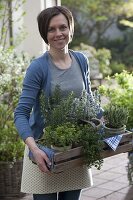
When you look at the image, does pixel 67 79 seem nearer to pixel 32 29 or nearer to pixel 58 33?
pixel 58 33

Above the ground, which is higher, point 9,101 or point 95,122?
point 95,122

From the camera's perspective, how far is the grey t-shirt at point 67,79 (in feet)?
9.83

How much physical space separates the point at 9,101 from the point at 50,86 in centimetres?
248

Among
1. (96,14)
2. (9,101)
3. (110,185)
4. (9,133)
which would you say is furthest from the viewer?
(96,14)

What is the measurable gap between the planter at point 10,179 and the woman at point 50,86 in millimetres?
1952

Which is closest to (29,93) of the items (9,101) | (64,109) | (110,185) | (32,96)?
(32,96)

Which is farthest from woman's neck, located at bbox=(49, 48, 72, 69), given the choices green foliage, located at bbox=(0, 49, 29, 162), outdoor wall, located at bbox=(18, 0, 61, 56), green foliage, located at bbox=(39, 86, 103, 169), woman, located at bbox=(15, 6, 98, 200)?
outdoor wall, located at bbox=(18, 0, 61, 56)

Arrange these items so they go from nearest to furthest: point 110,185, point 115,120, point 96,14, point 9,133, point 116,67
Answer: point 115,120, point 9,133, point 110,185, point 116,67, point 96,14

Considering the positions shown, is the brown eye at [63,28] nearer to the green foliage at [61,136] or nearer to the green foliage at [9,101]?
the green foliage at [61,136]

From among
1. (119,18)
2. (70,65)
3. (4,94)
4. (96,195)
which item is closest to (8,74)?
(4,94)

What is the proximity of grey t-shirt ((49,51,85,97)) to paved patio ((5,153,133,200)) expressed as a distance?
2378 millimetres

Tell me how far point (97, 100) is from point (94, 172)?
3.20 m

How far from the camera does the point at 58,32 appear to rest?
9.75 ft

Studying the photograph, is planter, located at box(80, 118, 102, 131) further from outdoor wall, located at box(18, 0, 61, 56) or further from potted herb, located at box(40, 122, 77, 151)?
outdoor wall, located at box(18, 0, 61, 56)
